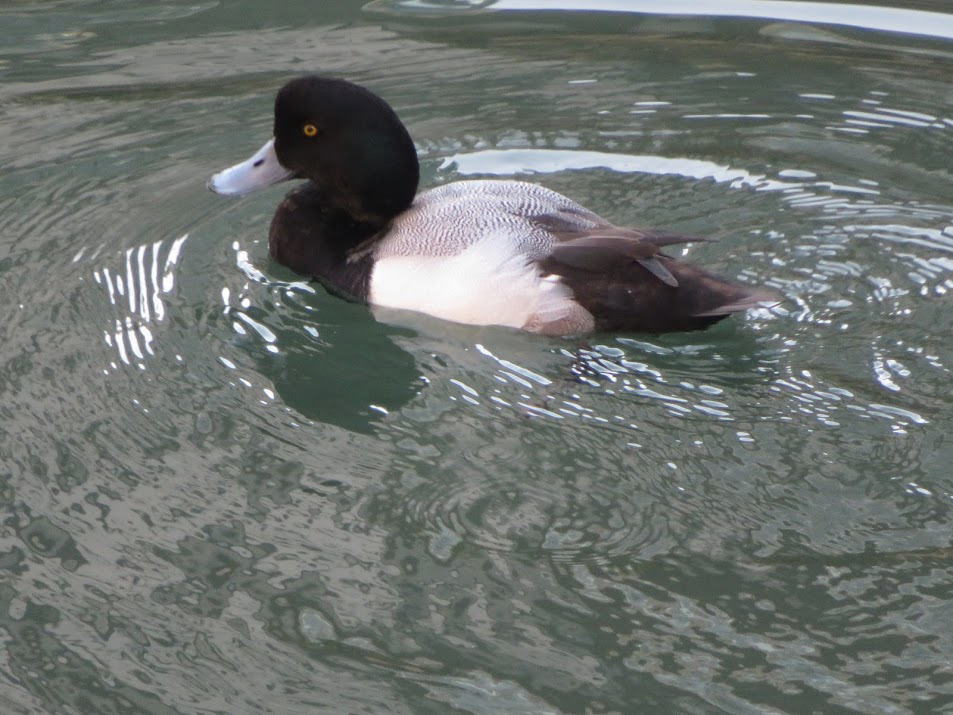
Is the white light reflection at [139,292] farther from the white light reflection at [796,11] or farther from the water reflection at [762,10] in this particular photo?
the white light reflection at [796,11]

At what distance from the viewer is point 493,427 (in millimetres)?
4098

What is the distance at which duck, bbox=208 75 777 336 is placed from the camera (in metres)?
4.55

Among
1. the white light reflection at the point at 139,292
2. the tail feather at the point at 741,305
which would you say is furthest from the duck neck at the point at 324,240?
the tail feather at the point at 741,305

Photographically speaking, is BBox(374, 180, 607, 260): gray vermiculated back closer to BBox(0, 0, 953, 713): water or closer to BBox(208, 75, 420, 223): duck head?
BBox(208, 75, 420, 223): duck head

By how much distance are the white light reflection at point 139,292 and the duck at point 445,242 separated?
13.3 inches

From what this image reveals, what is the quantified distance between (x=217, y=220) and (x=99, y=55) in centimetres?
197

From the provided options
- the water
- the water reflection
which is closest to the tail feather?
the water

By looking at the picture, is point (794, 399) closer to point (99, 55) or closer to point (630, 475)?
point (630, 475)

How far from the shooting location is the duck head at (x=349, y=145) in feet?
16.5

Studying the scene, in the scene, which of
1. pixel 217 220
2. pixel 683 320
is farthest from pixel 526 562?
pixel 217 220

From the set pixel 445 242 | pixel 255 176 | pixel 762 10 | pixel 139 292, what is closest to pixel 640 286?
pixel 445 242

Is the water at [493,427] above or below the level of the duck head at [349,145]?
below

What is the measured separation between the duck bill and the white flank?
2.47ft

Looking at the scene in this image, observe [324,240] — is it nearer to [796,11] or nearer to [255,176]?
[255,176]
